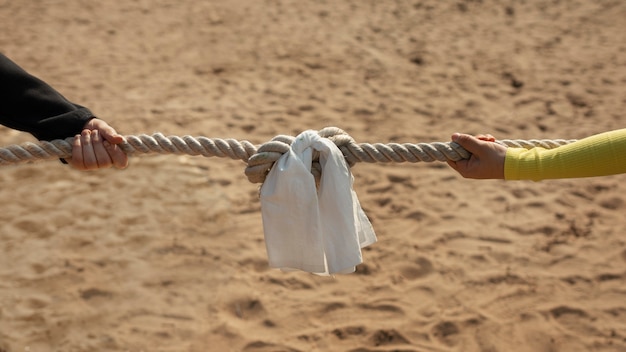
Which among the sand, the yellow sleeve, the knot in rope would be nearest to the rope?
the knot in rope

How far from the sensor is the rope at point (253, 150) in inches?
73.4

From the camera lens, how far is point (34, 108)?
1862 mm

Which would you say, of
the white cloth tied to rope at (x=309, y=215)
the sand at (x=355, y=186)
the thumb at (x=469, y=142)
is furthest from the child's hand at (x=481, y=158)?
the sand at (x=355, y=186)

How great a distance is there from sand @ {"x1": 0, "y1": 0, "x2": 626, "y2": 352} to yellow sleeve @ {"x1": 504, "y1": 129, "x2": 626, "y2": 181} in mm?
1482

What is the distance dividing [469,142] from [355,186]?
2340 millimetres

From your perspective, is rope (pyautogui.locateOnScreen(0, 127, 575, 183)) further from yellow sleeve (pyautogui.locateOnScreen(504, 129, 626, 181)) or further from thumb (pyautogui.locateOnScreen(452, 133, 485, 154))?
yellow sleeve (pyautogui.locateOnScreen(504, 129, 626, 181))

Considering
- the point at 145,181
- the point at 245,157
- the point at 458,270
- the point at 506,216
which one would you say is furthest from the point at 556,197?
the point at 245,157

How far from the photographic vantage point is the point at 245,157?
1.97 m

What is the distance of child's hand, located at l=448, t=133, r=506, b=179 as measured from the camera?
6.29 feet

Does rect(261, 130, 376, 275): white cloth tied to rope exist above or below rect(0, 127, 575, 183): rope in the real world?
below

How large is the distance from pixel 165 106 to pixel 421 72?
6.43ft

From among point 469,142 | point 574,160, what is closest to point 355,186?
point 469,142

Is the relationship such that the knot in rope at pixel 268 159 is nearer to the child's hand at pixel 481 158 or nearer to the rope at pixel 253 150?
the rope at pixel 253 150

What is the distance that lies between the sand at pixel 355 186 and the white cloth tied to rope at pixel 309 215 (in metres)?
1.46
